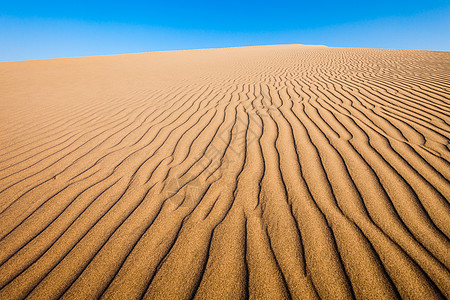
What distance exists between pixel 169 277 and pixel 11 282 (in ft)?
3.04

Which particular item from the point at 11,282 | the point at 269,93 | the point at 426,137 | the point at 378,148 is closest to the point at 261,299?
the point at 11,282

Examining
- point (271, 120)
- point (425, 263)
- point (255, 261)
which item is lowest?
point (255, 261)

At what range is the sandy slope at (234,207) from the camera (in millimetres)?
1097

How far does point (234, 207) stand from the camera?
1537mm

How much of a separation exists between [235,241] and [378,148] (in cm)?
183

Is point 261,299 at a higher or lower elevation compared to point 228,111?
lower

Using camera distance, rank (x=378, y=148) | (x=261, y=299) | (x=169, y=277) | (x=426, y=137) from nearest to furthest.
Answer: (x=261, y=299) → (x=169, y=277) → (x=378, y=148) → (x=426, y=137)

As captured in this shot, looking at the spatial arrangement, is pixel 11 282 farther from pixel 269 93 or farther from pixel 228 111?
pixel 269 93

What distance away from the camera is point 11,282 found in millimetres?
1140

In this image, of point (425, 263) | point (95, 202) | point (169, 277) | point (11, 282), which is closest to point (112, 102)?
point (95, 202)

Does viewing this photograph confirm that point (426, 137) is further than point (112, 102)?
No

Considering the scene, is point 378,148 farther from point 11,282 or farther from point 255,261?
point 11,282

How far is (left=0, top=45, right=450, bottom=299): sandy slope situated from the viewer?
1.10 m

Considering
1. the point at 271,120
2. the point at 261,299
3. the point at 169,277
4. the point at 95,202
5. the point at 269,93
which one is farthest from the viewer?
the point at 269,93
